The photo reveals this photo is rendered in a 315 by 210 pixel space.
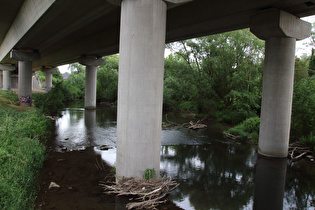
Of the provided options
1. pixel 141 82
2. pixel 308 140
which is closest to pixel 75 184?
pixel 141 82

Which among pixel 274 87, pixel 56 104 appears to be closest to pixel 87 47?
pixel 56 104

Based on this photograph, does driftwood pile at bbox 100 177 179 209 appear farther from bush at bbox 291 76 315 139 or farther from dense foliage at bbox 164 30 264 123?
dense foliage at bbox 164 30 264 123

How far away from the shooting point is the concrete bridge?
746 centimetres

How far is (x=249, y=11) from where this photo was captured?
39.4 ft

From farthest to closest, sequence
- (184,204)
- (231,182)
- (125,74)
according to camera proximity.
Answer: (231,182) → (125,74) → (184,204)

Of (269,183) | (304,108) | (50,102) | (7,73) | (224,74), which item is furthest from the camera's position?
(7,73)

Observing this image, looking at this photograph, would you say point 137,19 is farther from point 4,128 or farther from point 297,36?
point 297,36

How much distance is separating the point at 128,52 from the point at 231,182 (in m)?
5.95

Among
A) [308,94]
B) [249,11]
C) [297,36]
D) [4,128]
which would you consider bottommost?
[4,128]

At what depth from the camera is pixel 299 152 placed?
13523 mm

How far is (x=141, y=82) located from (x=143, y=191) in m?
3.18

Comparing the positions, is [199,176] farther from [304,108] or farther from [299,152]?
[304,108]

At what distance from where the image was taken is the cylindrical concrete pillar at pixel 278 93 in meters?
12.2

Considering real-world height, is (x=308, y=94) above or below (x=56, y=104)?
above
